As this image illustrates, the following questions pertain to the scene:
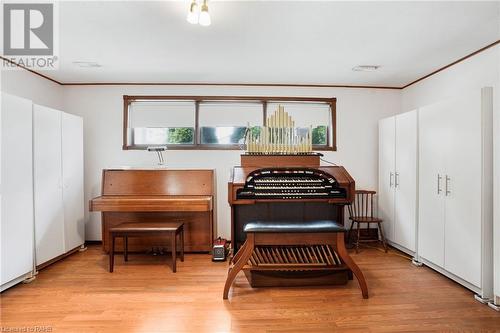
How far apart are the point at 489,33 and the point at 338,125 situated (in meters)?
2.13

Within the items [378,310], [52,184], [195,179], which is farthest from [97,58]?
[378,310]

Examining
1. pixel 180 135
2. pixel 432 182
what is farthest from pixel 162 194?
pixel 432 182

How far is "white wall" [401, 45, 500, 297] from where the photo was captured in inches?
95.7

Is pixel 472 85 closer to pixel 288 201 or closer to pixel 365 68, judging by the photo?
pixel 365 68

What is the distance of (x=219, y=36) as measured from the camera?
285 cm

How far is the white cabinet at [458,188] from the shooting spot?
2.54 metres

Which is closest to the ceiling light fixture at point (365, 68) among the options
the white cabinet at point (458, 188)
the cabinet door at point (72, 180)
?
the white cabinet at point (458, 188)

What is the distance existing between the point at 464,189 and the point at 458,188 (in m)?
Result: 0.08

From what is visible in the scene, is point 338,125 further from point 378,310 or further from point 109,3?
point 109,3

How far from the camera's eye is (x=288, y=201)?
308 cm

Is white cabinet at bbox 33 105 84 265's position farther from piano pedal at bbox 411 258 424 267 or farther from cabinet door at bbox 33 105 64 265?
piano pedal at bbox 411 258 424 267

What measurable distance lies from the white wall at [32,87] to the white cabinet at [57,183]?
0.58 meters

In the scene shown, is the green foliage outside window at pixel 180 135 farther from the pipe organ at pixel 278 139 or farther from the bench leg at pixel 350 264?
the bench leg at pixel 350 264

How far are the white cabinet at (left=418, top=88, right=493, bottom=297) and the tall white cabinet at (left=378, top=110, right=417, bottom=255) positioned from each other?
15cm
